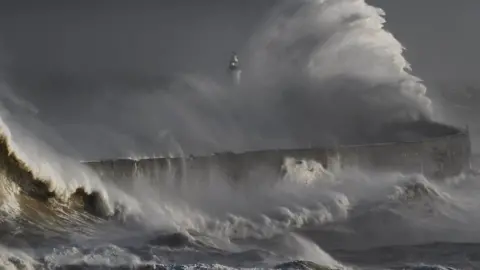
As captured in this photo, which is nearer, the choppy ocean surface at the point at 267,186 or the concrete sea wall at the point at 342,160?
the choppy ocean surface at the point at 267,186

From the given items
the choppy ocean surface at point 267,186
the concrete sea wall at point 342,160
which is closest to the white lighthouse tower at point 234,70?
the choppy ocean surface at point 267,186

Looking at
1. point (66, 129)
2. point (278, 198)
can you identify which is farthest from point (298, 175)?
point (66, 129)

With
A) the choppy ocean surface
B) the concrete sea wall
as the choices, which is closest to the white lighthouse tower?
the choppy ocean surface

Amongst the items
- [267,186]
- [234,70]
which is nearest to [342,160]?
[267,186]

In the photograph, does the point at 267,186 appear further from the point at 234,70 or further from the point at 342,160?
the point at 234,70

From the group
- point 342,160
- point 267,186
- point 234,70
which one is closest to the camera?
point 267,186

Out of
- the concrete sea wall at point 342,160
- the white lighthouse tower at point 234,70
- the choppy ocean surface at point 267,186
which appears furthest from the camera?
the white lighthouse tower at point 234,70

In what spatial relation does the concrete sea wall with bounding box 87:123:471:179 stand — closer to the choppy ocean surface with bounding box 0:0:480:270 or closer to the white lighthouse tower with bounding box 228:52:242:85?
the choppy ocean surface with bounding box 0:0:480:270

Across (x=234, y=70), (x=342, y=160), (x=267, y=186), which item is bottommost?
(x=267, y=186)

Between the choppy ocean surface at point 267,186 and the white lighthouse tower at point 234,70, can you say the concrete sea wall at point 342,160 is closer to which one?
the choppy ocean surface at point 267,186
